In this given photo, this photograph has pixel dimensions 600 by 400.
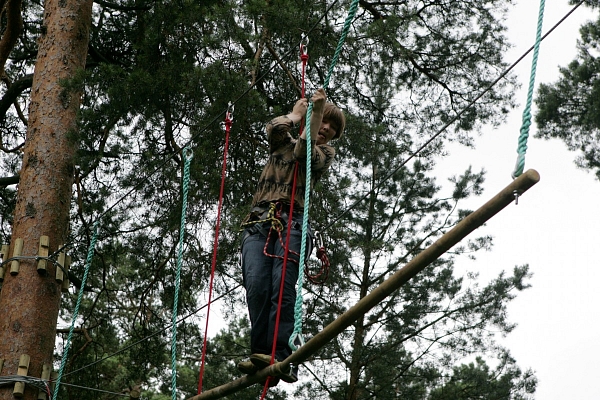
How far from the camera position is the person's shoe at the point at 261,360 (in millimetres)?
2900

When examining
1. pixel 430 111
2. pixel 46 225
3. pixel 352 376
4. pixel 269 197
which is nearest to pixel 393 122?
pixel 430 111

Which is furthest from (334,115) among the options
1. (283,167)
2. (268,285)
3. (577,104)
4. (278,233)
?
(577,104)

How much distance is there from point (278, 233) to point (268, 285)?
21cm

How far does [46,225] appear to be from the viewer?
5047 millimetres

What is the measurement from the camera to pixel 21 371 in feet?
15.2

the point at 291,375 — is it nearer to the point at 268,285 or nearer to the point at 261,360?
the point at 261,360

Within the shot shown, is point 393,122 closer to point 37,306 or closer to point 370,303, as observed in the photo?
point 37,306

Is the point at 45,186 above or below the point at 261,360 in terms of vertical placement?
above

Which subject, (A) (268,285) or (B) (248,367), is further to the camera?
(A) (268,285)

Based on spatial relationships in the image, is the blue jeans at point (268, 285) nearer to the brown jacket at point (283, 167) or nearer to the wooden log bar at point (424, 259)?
the brown jacket at point (283, 167)

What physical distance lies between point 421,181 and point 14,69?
474 centimetres

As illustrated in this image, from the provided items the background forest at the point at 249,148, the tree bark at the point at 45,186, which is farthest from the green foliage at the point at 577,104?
the tree bark at the point at 45,186

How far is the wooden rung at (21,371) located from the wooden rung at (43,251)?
1.72 feet

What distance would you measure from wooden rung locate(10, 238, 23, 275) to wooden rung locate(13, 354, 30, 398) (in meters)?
0.53
